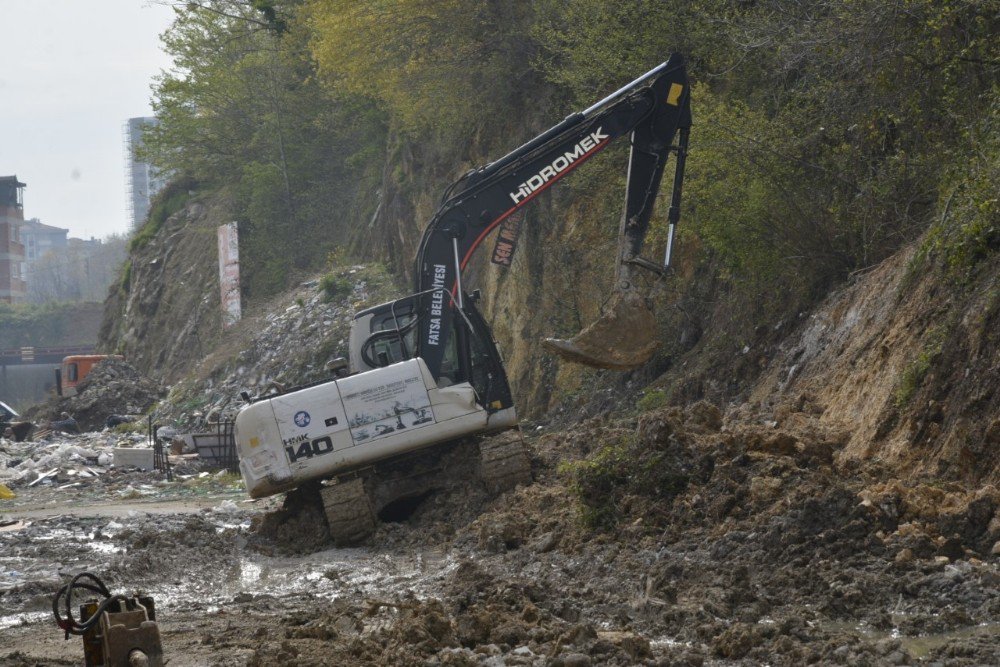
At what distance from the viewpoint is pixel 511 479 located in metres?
14.1

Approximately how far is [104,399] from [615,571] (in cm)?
3390

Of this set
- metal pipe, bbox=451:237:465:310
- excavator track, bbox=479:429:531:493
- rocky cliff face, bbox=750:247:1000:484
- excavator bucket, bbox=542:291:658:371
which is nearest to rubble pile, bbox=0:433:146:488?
metal pipe, bbox=451:237:465:310

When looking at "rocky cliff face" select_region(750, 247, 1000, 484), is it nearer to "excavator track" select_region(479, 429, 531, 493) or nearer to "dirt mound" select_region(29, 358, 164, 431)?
"excavator track" select_region(479, 429, 531, 493)

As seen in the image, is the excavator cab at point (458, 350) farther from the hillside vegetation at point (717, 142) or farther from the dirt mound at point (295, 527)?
the hillside vegetation at point (717, 142)

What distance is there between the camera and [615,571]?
31.7 feet

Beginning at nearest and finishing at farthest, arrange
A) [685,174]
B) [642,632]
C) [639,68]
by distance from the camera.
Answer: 1. [642,632]
2. [685,174]
3. [639,68]

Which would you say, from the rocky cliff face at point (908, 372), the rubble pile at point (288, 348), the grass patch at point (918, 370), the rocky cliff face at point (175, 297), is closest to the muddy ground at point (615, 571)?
the rocky cliff face at point (908, 372)

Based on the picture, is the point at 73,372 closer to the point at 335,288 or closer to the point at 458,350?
the point at 335,288

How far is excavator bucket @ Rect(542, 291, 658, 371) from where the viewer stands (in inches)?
603

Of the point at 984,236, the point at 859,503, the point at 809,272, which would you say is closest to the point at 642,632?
the point at 859,503

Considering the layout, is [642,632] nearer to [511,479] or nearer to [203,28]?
→ [511,479]

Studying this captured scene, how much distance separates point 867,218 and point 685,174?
3.06 meters

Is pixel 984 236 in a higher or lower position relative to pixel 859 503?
higher

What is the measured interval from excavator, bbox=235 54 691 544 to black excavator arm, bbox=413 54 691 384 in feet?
0.05
